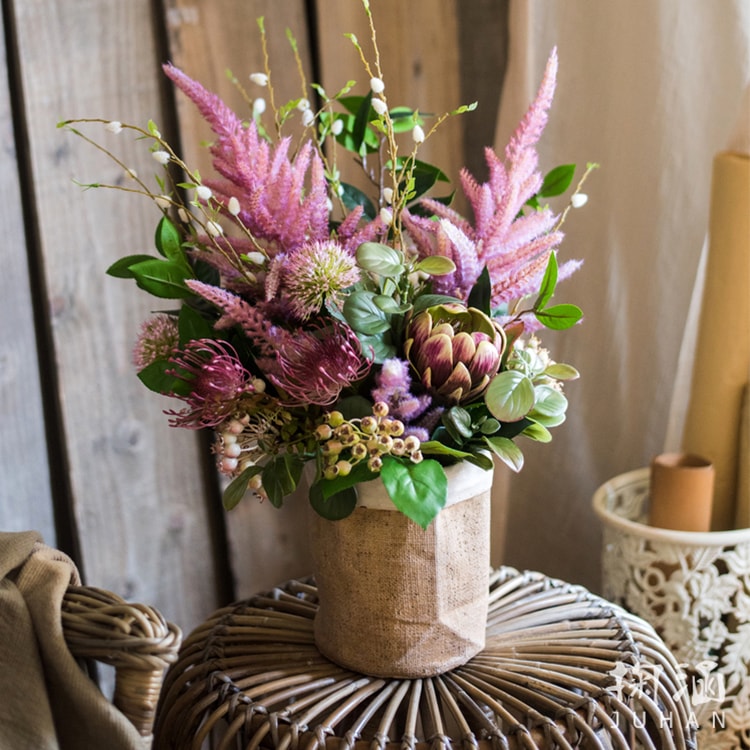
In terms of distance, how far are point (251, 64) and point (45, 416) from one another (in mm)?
574

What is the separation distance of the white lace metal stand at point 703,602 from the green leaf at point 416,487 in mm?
464

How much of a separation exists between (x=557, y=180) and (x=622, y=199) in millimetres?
402

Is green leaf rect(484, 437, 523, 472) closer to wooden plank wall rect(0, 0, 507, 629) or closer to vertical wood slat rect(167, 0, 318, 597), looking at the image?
vertical wood slat rect(167, 0, 318, 597)

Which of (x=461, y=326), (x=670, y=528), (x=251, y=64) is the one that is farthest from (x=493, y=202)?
(x=251, y=64)

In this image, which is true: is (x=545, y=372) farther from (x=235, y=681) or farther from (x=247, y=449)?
(x=235, y=681)

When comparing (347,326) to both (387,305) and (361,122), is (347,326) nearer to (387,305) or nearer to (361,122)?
(387,305)

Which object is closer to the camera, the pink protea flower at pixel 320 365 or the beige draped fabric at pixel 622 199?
the pink protea flower at pixel 320 365

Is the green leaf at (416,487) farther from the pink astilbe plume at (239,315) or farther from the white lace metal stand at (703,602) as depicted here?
the white lace metal stand at (703,602)

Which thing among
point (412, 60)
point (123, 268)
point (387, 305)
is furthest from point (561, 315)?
point (412, 60)

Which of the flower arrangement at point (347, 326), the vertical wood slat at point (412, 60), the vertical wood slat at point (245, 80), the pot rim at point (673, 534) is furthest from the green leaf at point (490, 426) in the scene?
the vertical wood slat at point (412, 60)

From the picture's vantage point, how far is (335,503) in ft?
2.32

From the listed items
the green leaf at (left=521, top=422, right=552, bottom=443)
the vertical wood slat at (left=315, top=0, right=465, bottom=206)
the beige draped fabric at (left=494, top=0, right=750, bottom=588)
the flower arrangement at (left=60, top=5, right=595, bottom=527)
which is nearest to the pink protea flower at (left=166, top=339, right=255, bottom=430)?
the flower arrangement at (left=60, top=5, right=595, bottom=527)

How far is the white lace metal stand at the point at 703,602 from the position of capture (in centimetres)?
102

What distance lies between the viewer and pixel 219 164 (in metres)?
0.72
